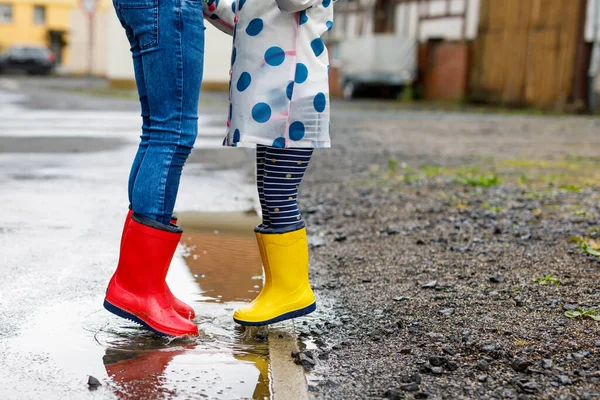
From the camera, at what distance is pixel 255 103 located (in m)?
3.03

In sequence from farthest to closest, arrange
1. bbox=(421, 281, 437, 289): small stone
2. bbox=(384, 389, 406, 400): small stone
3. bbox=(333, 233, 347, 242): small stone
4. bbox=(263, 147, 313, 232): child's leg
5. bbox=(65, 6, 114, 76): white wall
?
bbox=(65, 6, 114, 76): white wall → bbox=(333, 233, 347, 242): small stone → bbox=(421, 281, 437, 289): small stone → bbox=(263, 147, 313, 232): child's leg → bbox=(384, 389, 406, 400): small stone

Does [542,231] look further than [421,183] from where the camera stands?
No

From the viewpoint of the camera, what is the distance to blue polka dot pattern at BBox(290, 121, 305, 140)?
9.99 ft

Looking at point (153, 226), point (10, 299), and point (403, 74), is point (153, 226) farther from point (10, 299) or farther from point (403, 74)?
point (403, 74)

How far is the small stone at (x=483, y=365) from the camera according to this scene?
2.75m

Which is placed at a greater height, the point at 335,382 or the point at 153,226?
the point at 153,226

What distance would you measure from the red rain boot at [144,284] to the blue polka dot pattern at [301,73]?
2.07ft

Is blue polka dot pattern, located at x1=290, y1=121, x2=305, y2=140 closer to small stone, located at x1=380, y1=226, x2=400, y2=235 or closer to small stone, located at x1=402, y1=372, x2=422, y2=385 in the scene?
small stone, located at x1=402, y1=372, x2=422, y2=385

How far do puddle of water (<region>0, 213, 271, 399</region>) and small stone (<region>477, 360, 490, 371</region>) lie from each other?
0.61 metres

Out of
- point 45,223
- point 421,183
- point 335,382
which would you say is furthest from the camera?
point 421,183

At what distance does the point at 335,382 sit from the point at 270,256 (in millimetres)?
646

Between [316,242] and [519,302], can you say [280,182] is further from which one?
[316,242]

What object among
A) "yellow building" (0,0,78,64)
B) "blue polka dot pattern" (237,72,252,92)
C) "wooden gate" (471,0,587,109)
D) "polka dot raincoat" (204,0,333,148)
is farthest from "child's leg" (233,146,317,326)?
"yellow building" (0,0,78,64)

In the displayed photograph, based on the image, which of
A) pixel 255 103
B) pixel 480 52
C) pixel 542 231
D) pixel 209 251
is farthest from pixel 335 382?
pixel 480 52
